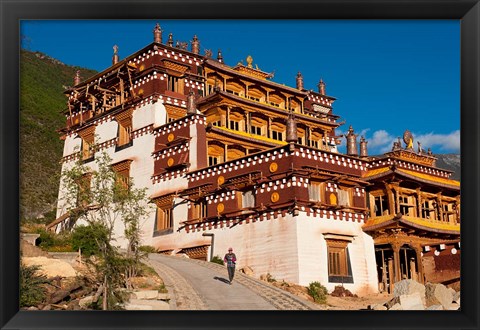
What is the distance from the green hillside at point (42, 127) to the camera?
132 ft

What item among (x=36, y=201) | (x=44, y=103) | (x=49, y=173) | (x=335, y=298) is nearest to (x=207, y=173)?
(x=335, y=298)

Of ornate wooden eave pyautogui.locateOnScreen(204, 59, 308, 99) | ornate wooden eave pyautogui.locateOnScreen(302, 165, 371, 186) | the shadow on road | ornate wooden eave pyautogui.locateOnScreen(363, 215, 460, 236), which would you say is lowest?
the shadow on road

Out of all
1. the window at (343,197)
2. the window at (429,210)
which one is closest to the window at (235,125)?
the window at (343,197)

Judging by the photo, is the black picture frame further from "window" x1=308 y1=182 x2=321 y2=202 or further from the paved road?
"window" x1=308 y1=182 x2=321 y2=202

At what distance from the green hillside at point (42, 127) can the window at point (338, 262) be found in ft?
44.5

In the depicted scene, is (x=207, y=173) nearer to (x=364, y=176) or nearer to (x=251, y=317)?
(x=364, y=176)

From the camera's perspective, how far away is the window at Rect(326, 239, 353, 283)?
2677cm

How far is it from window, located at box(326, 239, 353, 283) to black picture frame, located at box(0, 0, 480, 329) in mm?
10491

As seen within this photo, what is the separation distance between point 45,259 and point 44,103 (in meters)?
44.1

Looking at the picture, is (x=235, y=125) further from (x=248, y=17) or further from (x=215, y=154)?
(x=248, y=17)

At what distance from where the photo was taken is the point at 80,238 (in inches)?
1078

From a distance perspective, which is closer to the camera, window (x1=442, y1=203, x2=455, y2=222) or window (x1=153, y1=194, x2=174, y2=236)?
window (x1=153, y1=194, x2=174, y2=236)

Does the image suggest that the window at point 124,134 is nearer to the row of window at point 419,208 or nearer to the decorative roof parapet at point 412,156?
A: the decorative roof parapet at point 412,156

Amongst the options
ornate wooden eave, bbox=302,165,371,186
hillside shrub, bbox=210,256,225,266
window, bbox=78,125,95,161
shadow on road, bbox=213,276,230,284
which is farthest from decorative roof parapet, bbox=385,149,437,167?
window, bbox=78,125,95,161
